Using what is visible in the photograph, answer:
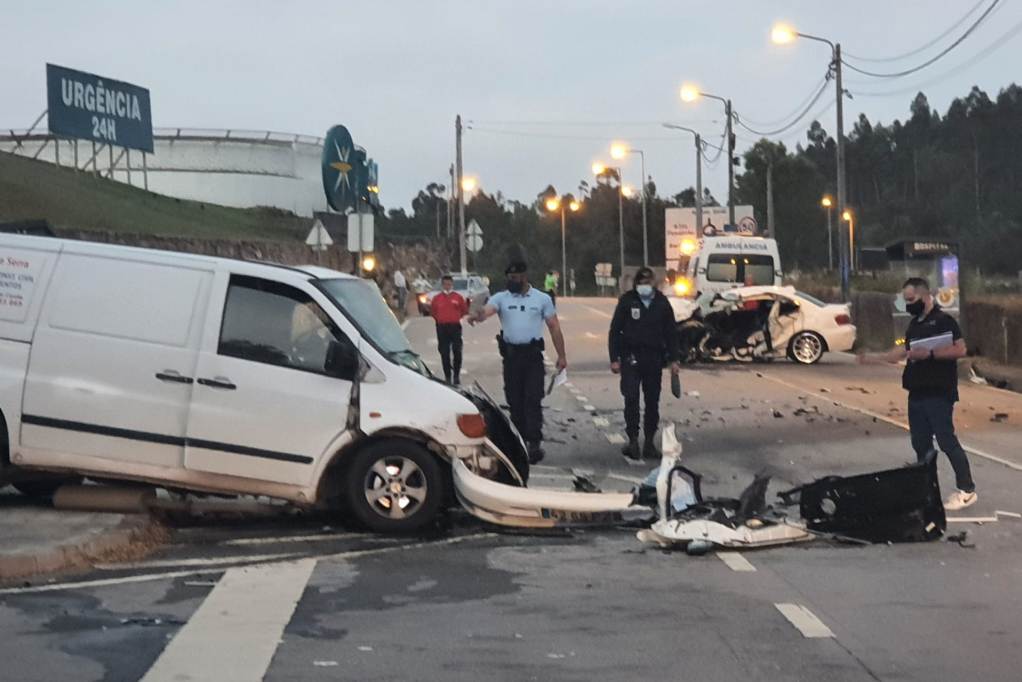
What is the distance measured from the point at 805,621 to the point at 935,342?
4.13 meters

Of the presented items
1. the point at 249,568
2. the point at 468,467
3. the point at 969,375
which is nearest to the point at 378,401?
the point at 468,467

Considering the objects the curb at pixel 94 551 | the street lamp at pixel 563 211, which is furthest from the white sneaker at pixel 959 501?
the street lamp at pixel 563 211

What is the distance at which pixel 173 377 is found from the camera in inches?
388

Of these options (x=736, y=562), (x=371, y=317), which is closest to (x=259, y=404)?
(x=371, y=317)

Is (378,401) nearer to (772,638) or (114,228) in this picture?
(772,638)

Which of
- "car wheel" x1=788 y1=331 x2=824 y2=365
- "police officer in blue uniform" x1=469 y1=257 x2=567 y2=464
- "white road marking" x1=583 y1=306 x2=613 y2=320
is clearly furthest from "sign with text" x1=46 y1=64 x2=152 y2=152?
"police officer in blue uniform" x1=469 y1=257 x2=567 y2=464

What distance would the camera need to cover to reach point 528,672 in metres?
6.43

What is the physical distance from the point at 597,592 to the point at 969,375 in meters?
18.9

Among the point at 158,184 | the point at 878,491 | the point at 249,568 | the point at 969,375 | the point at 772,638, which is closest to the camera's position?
the point at 772,638

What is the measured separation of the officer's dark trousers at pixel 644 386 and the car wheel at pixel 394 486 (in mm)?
4569

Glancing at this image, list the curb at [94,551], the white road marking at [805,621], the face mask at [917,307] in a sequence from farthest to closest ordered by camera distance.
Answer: the face mask at [917,307] < the curb at [94,551] < the white road marking at [805,621]

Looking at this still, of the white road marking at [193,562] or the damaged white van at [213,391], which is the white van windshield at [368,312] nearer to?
the damaged white van at [213,391]

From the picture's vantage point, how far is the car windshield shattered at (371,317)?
10.2m

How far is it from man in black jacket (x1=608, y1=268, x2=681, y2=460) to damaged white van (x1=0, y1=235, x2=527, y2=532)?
4280 millimetres
